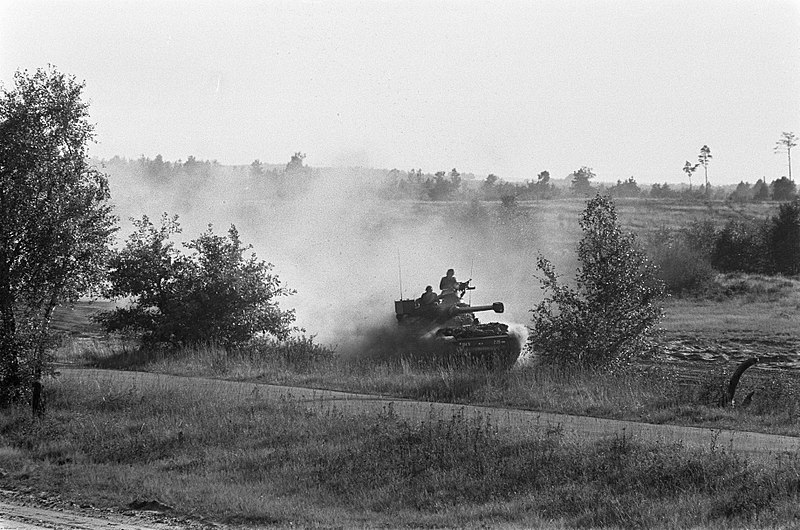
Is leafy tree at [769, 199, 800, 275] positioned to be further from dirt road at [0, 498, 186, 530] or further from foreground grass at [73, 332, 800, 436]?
dirt road at [0, 498, 186, 530]

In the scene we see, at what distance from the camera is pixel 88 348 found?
3378 cm

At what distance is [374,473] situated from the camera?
634 inches

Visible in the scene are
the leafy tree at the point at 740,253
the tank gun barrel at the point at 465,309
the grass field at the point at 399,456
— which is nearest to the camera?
the grass field at the point at 399,456

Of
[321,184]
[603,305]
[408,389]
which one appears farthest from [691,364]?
[321,184]

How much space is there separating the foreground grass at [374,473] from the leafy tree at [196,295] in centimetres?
1024

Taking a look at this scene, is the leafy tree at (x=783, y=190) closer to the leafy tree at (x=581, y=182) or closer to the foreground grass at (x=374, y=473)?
the leafy tree at (x=581, y=182)

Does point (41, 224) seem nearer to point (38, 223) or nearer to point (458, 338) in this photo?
point (38, 223)

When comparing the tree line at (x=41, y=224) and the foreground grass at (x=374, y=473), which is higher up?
the tree line at (x=41, y=224)

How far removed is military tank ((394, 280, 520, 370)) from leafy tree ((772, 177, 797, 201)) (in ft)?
315

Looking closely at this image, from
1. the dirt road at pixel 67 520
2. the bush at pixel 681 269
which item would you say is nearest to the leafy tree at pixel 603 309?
the dirt road at pixel 67 520

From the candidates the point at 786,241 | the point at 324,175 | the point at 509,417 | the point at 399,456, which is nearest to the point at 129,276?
the point at 509,417

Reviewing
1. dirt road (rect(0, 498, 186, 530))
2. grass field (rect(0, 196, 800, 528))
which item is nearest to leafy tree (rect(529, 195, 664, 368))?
grass field (rect(0, 196, 800, 528))

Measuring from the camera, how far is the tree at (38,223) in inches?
894

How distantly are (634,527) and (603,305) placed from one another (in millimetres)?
13447
